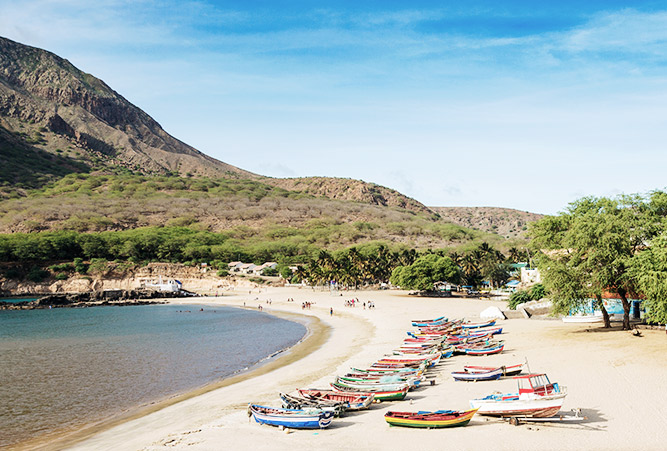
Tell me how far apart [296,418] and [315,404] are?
150 centimetres

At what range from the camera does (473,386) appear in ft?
76.6

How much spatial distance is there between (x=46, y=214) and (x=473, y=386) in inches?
8305

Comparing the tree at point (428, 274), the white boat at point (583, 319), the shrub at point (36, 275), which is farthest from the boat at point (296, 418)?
the shrub at point (36, 275)

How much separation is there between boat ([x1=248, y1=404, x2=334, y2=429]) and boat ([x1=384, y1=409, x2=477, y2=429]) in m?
2.48

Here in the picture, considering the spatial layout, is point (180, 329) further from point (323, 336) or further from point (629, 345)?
point (629, 345)

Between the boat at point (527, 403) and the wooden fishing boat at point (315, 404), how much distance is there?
5.28 m

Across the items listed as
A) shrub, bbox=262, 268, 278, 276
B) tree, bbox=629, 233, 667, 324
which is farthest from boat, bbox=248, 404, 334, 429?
shrub, bbox=262, 268, 278, 276

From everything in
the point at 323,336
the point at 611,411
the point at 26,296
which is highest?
the point at 611,411

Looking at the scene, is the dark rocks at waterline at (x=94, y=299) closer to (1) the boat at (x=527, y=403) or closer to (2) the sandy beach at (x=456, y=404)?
(2) the sandy beach at (x=456, y=404)

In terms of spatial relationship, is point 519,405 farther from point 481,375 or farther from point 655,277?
point 655,277

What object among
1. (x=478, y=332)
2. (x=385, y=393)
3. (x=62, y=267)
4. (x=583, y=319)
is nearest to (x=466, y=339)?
(x=478, y=332)

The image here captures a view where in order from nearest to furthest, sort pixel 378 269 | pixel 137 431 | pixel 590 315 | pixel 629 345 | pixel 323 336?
1. pixel 137 431
2. pixel 629 345
3. pixel 590 315
4. pixel 323 336
5. pixel 378 269

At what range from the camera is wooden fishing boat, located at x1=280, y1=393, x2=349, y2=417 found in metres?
19.7

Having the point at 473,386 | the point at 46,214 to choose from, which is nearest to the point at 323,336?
the point at 473,386
